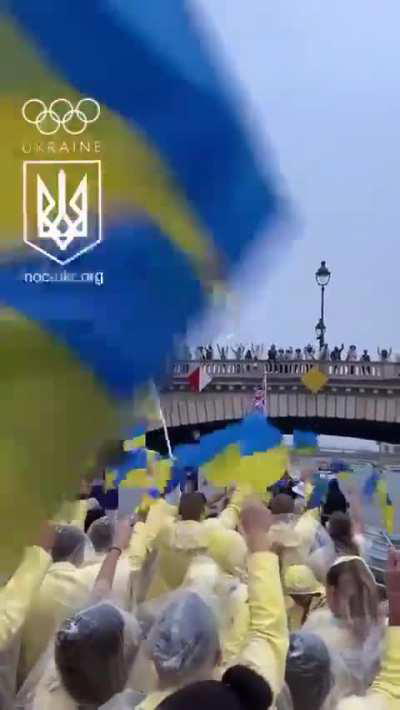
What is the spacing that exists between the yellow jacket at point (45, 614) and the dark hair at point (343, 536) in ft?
7.10

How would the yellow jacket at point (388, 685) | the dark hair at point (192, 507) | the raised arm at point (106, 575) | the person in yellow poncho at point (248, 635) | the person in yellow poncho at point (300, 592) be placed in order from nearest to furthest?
the person in yellow poncho at point (248, 635)
the yellow jacket at point (388, 685)
the raised arm at point (106, 575)
the dark hair at point (192, 507)
the person in yellow poncho at point (300, 592)

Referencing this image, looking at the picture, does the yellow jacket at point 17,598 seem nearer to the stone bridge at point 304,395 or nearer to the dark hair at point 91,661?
the dark hair at point 91,661

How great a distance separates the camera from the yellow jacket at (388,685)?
10.5 ft

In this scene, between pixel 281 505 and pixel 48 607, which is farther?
pixel 281 505

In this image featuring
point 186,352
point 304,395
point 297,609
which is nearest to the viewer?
point 186,352

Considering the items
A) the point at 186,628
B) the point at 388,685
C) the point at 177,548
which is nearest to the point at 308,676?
the point at 388,685

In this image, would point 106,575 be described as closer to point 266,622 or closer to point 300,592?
point 266,622

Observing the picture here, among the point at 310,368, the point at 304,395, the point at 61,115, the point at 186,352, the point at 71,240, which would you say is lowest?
the point at 304,395

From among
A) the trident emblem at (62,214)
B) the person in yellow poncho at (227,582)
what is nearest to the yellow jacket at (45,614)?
the person in yellow poncho at (227,582)

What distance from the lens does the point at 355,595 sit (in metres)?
3.81

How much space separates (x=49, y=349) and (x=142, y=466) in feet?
19.2

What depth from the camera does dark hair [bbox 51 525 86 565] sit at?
A: 4.08m

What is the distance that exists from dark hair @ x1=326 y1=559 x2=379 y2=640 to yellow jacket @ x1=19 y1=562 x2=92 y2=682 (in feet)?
2.89

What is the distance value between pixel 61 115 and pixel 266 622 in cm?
179
